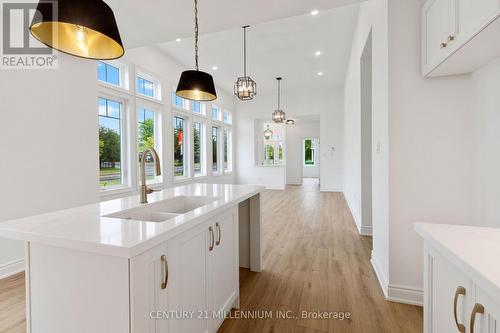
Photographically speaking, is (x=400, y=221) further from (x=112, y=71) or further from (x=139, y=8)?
(x=112, y=71)

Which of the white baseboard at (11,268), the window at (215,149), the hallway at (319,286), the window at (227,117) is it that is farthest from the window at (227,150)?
the white baseboard at (11,268)

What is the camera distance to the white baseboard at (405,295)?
2.11 meters

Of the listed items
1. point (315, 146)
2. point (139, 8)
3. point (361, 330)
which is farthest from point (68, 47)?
point (315, 146)

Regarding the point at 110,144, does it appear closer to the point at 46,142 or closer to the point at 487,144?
the point at 46,142

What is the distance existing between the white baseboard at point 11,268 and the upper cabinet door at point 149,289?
265cm

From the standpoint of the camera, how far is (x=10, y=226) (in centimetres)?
121

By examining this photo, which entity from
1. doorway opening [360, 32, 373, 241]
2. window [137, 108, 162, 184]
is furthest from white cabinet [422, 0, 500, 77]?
window [137, 108, 162, 184]

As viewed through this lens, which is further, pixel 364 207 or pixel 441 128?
pixel 364 207

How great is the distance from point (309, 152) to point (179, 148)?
10.6 metres

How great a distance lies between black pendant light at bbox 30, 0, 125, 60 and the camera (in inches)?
43.3

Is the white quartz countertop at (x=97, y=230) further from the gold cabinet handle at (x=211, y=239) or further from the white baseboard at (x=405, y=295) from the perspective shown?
the white baseboard at (x=405, y=295)

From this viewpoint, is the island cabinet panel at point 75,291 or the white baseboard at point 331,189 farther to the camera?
the white baseboard at point 331,189

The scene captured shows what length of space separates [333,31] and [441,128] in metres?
3.61

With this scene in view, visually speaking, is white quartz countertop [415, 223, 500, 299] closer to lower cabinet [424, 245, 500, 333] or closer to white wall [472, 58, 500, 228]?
lower cabinet [424, 245, 500, 333]
